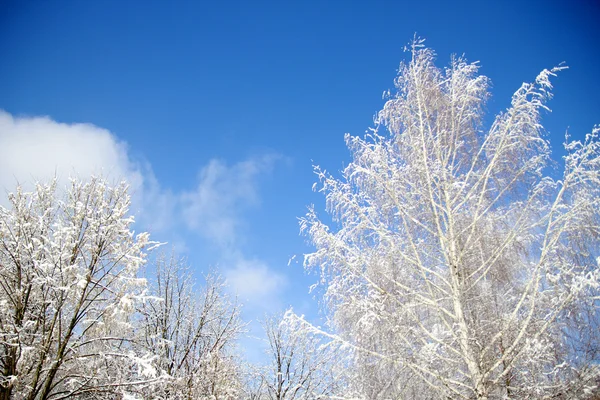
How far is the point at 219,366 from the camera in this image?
14.5 metres

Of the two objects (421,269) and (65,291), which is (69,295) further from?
(421,269)

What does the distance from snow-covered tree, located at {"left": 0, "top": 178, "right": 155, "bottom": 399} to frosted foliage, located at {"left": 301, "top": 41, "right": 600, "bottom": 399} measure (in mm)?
4052

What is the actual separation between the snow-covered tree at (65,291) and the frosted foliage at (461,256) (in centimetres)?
405

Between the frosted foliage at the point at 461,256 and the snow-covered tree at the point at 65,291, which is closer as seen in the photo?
the frosted foliage at the point at 461,256

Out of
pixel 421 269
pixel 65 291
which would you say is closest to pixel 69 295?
pixel 65 291

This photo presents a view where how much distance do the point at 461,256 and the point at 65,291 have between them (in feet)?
22.8

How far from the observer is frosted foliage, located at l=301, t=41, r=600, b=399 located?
17.4 ft

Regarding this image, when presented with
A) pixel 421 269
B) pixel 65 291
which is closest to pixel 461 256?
pixel 421 269

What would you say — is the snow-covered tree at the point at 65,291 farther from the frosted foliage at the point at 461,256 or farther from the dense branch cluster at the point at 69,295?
the frosted foliage at the point at 461,256

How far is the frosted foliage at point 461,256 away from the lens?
5.29 meters

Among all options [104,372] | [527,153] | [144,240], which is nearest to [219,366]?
[104,372]

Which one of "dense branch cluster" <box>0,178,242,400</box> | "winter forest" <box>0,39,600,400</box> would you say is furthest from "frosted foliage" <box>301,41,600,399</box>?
"dense branch cluster" <box>0,178,242,400</box>

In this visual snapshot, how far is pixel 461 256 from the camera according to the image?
6.18 m

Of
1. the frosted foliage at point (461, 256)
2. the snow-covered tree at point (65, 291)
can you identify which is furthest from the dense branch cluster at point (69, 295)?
the frosted foliage at point (461, 256)
